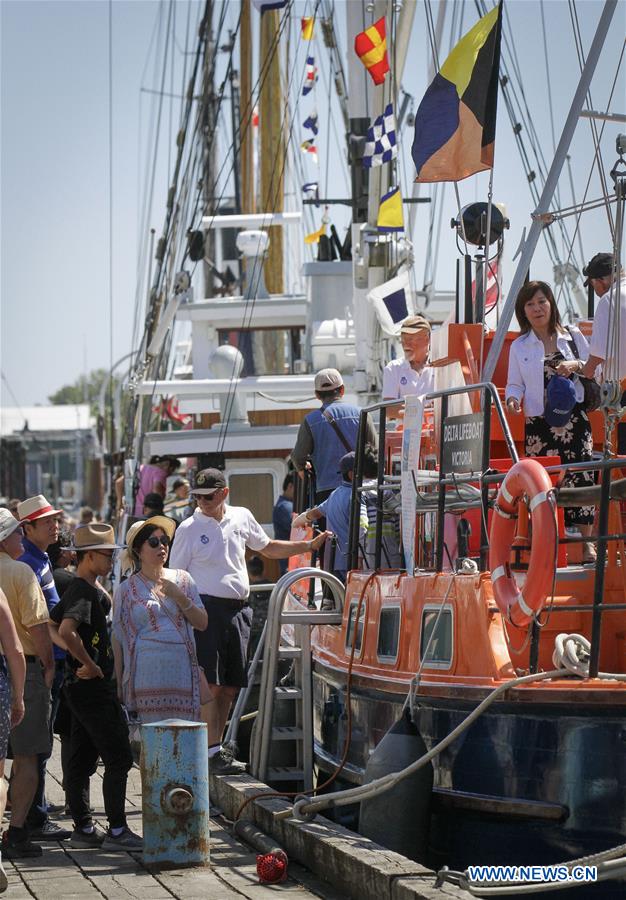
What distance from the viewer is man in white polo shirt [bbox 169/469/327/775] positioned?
31.7 ft

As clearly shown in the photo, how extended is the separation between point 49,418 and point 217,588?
3405 inches

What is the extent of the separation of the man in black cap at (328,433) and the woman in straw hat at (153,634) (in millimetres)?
2228

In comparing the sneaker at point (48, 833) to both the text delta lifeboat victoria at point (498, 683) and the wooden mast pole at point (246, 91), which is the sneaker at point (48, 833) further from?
the wooden mast pole at point (246, 91)

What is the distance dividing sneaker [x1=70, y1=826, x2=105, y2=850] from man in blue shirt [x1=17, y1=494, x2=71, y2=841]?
0.11 metres

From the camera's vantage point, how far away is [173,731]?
7.68 meters

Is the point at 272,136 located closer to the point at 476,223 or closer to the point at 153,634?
the point at 476,223

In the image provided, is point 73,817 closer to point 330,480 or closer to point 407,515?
point 407,515

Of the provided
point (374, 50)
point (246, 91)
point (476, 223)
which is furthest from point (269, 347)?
point (476, 223)

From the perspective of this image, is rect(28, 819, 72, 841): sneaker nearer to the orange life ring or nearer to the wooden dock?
the wooden dock

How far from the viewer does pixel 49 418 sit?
310ft

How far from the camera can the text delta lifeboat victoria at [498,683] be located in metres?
6.74

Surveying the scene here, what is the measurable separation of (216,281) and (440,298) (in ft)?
32.6

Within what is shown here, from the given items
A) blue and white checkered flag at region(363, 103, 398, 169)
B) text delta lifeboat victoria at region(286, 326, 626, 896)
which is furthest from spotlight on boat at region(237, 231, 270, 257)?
text delta lifeboat victoria at region(286, 326, 626, 896)

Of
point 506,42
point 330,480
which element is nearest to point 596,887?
point 330,480
